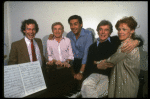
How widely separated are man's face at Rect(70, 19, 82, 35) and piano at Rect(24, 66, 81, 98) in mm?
629

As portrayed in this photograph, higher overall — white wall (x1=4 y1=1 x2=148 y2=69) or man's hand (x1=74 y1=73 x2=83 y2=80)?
white wall (x1=4 y1=1 x2=148 y2=69)

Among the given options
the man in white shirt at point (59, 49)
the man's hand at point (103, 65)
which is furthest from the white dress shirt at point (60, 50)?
the man's hand at point (103, 65)

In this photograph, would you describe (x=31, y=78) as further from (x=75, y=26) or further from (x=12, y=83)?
(x=75, y=26)

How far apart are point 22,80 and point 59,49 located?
69 cm

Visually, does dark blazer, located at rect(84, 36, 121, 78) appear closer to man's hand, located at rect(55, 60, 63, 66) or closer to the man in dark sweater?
the man in dark sweater

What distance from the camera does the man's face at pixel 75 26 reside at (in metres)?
1.50

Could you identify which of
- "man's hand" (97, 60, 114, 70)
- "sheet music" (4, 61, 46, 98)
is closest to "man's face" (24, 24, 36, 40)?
"sheet music" (4, 61, 46, 98)

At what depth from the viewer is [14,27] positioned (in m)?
1.58

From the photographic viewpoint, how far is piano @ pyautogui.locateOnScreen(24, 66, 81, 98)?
117 centimetres

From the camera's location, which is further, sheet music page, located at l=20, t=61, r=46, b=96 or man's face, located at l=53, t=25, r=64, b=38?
man's face, located at l=53, t=25, r=64, b=38

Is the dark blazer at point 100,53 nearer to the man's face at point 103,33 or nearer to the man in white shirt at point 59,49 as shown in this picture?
the man's face at point 103,33

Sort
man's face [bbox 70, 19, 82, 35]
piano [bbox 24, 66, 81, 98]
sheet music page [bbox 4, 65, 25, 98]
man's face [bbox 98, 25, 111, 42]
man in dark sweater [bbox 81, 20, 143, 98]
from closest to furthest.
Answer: sheet music page [bbox 4, 65, 25, 98] → piano [bbox 24, 66, 81, 98] → man in dark sweater [bbox 81, 20, 143, 98] → man's face [bbox 98, 25, 111, 42] → man's face [bbox 70, 19, 82, 35]

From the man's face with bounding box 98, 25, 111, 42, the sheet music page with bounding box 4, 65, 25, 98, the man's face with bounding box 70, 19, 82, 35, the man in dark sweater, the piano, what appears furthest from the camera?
the man's face with bounding box 70, 19, 82, 35

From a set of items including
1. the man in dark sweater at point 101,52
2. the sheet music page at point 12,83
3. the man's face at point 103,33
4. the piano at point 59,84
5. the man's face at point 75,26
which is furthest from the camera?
the man's face at point 75,26
